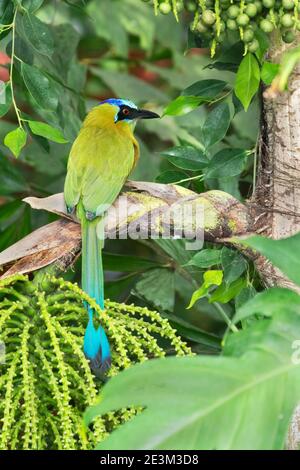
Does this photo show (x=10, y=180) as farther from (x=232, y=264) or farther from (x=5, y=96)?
(x=232, y=264)

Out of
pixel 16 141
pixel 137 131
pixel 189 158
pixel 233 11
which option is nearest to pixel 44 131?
pixel 16 141

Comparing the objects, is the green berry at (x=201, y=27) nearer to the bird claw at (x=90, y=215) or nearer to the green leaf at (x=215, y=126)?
the green leaf at (x=215, y=126)

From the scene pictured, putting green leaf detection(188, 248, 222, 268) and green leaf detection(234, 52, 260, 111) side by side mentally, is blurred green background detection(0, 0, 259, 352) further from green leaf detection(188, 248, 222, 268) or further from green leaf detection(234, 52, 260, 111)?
green leaf detection(234, 52, 260, 111)

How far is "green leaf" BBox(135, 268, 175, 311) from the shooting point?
8.62 ft

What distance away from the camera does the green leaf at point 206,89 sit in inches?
84.7

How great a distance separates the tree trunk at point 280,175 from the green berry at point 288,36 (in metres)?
0.05

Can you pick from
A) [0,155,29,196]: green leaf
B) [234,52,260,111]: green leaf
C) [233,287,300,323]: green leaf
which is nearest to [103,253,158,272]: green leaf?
[0,155,29,196]: green leaf

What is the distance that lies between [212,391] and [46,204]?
868 mm

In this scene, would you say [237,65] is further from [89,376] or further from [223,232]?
[89,376]

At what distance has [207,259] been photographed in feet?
6.66

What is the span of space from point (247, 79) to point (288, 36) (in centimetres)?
12

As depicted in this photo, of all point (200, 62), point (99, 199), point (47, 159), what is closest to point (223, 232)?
point (99, 199)

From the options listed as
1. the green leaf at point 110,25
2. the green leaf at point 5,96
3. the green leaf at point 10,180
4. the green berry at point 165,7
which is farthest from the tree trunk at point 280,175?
the green leaf at point 110,25

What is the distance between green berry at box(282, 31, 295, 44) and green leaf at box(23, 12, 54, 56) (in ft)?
1.63
